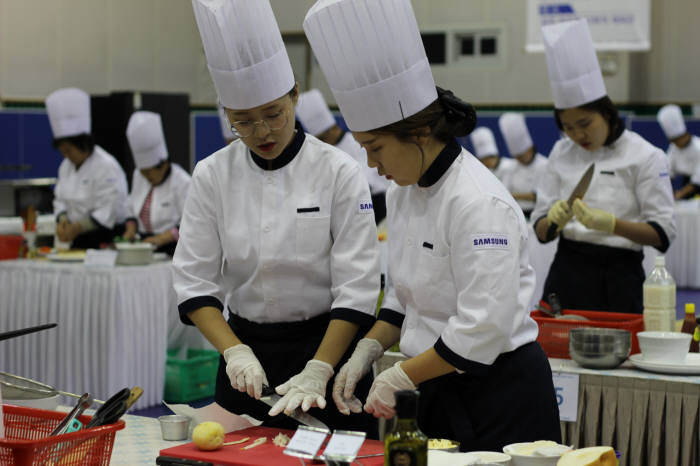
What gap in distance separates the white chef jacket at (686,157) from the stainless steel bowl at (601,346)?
8411mm

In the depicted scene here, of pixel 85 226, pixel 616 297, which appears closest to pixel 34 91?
pixel 85 226

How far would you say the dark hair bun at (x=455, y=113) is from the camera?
1.69 m

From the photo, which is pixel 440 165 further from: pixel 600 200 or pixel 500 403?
pixel 600 200

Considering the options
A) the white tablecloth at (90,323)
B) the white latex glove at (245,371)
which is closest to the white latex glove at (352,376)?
the white latex glove at (245,371)

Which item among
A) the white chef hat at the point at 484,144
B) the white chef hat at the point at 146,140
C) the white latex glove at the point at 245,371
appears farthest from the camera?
the white chef hat at the point at 484,144

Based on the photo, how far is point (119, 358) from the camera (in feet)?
14.3

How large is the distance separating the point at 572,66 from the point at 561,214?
0.56m

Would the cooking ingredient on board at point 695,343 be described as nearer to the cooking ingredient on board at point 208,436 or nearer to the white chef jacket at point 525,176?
the cooking ingredient on board at point 208,436

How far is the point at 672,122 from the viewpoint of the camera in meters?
9.94

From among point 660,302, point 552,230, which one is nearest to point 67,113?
point 552,230

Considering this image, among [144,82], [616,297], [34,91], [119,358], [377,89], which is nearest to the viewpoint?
[377,89]

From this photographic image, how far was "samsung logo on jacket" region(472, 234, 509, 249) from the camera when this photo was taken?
154 cm

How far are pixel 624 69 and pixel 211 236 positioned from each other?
9941 millimetres

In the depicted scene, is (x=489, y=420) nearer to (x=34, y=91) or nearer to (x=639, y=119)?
(x=34, y=91)
